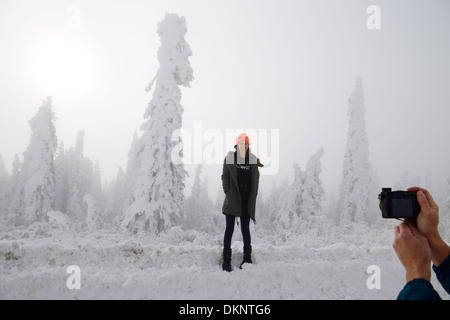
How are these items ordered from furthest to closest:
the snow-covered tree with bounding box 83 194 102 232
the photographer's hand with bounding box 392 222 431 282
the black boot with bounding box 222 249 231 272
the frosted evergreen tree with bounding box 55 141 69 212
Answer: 1. the frosted evergreen tree with bounding box 55 141 69 212
2. the snow-covered tree with bounding box 83 194 102 232
3. the black boot with bounding box 222 249 231 272
4. the photographer's hand with bounding box 392 222 431 282

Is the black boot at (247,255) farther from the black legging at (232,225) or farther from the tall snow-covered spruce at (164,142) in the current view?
the tall snow-covered spruce at (164,142)

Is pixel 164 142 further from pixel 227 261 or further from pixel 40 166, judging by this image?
pixel 40 166

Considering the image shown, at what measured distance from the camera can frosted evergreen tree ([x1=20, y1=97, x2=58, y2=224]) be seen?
25344mm

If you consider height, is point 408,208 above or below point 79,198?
above

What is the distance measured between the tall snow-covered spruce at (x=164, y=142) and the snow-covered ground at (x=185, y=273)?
24.3 ft

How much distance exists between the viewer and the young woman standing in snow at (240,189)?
603 cm

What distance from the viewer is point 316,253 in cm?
741

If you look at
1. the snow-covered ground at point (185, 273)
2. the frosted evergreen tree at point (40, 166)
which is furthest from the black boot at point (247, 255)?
the frosted evergreen tree at point (40, 166)

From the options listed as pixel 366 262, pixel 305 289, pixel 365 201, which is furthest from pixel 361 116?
pixel 305 289

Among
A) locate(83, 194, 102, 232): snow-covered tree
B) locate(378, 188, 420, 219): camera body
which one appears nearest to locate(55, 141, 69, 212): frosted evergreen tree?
locate(83, 194, 102, 232): snow-covered tree

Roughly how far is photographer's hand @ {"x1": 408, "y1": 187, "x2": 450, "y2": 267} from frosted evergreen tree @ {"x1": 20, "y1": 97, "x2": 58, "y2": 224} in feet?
103

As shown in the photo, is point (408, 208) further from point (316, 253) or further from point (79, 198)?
point (79, 198)

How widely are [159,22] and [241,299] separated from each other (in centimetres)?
1682

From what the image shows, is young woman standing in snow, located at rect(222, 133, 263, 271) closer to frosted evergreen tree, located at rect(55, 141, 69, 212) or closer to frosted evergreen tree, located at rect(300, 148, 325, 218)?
frosted evergreen tree, located at rect(300, 148, 325, 218)
